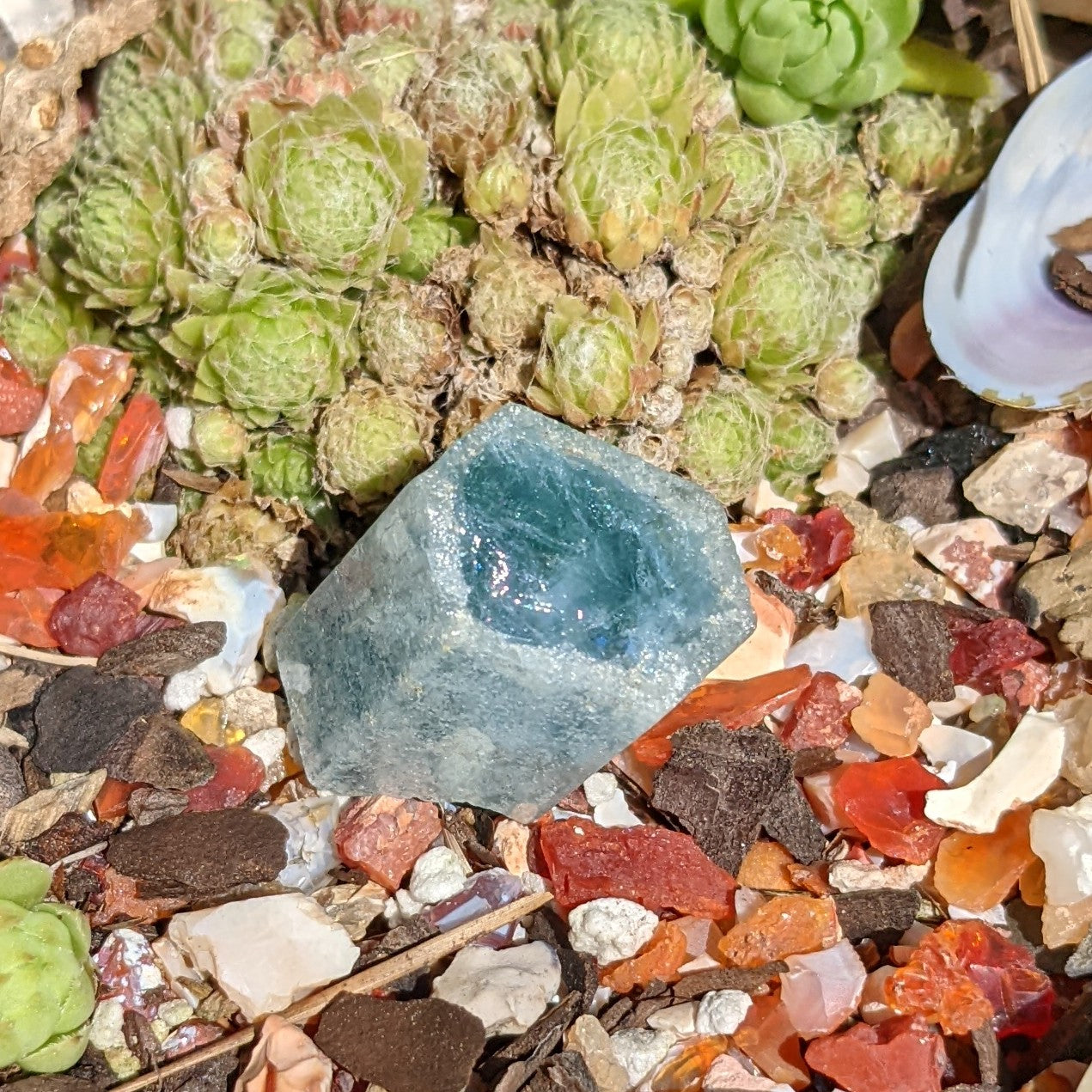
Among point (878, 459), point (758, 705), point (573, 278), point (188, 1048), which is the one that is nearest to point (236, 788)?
point (188, 1048)

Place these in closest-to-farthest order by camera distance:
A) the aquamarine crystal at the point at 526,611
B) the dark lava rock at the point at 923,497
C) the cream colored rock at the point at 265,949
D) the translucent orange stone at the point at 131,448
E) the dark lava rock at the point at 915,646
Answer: the aquamarine crystal at the point at 526,611 → the cream colored rock at the point at 265,949 → the dark lava rock at the point at 915,646 → the translucent orange stone at the point at 131,448 → the dark lava rock at the point at 923,497

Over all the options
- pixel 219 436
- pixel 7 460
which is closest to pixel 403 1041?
pixel 219 436

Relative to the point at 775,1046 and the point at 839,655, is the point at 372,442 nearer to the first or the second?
the point at 839,655

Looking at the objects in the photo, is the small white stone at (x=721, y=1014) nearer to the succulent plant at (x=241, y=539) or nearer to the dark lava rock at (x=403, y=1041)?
the dark lava rock at (x=403, y=1041)

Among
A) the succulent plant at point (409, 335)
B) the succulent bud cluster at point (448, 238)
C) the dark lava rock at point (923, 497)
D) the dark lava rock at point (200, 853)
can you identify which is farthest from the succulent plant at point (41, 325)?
the dark lava rock at point (923, 497)

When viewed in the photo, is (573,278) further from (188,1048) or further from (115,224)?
(188,1048)

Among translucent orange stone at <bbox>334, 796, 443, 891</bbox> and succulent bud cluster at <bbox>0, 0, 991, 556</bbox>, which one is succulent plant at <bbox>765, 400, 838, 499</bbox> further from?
translucent orange stone at <bbox>334, 796, 443, 891</bbox>
